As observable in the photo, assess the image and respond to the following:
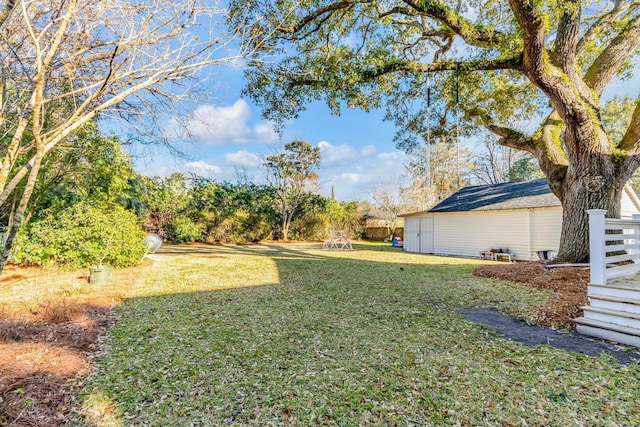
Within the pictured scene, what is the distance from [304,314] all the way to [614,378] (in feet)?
10.0

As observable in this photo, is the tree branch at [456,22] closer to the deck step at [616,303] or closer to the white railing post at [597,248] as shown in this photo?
the white railing post at [597,248]

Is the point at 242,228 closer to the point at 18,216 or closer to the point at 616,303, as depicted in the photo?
the point at 18,216

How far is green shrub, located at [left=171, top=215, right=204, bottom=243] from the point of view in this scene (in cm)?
1514

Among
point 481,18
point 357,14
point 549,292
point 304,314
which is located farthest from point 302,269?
point 481,18

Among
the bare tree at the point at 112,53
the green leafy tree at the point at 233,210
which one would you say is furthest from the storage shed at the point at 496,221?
the bare tree at the point at 112,53

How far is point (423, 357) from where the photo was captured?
2.77 meters

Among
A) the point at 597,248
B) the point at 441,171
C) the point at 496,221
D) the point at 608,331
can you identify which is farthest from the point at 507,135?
the point at 441,171

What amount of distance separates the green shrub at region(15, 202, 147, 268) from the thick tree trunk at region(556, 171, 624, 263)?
992cm

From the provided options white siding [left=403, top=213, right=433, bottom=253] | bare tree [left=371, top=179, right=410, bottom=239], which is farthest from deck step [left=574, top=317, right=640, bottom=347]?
bare tree [left=371, top=179, right=410, bottom=239]

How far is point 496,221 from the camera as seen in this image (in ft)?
36.8

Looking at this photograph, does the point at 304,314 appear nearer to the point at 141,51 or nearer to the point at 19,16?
the point at 141,51

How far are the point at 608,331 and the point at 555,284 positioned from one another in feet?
8.94

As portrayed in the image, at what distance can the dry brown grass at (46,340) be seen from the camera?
1.98 metres

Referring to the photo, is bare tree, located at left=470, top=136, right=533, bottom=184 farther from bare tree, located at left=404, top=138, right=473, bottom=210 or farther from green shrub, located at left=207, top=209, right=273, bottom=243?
green shrub, located at left=207, top=209, right=273, bottom=243
